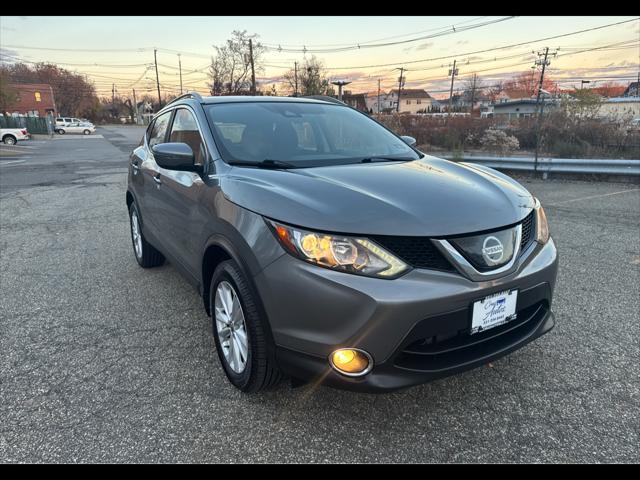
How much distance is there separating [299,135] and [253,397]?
1.80 m

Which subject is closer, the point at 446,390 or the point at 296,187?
the point at 296,187

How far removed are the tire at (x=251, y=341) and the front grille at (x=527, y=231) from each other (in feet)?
4.54

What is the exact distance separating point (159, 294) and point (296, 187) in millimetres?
2344

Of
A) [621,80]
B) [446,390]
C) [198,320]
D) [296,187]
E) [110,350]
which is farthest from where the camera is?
[621,80]

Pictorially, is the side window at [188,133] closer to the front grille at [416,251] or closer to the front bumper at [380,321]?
the front bumper at [380,321]

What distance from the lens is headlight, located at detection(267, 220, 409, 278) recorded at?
1.95 m

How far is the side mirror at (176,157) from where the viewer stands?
109 inches

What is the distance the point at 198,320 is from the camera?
11.6 ft

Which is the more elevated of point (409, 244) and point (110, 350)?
point (409, 244)

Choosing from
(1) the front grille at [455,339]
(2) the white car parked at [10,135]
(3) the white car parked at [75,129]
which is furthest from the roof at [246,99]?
(3) the white car parked at [75,129]

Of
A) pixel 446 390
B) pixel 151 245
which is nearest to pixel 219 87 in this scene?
pixel 151 245

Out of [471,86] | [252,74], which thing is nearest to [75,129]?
[252,74]
